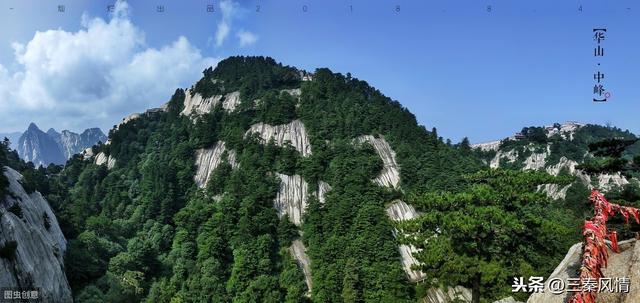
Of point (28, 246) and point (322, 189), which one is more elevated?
point (322, 189)

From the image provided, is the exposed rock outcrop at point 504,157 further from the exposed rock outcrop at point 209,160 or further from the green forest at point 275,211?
the exposed rock outcrop at point 209,160

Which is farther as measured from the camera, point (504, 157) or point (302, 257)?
point (504, 157)

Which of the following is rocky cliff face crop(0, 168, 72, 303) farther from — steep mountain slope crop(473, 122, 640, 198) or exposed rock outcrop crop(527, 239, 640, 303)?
steep mountain slope crop(473, 122, 640, 198)

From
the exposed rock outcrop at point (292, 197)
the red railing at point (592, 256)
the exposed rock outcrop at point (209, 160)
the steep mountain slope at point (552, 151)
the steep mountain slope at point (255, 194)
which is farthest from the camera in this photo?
the steep mountain slope at point (552, 151)

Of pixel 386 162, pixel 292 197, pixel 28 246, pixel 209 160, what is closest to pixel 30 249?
pixel 28 246

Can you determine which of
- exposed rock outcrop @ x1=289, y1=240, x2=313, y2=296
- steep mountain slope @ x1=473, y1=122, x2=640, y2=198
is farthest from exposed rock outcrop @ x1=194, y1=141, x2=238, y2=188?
steep mountain slope @ x1=473, y1=122, x2=640, y2=198

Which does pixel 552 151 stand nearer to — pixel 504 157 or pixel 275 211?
pixel 504 157

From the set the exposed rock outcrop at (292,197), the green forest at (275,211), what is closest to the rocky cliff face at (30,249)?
the green forest at (275,211)
